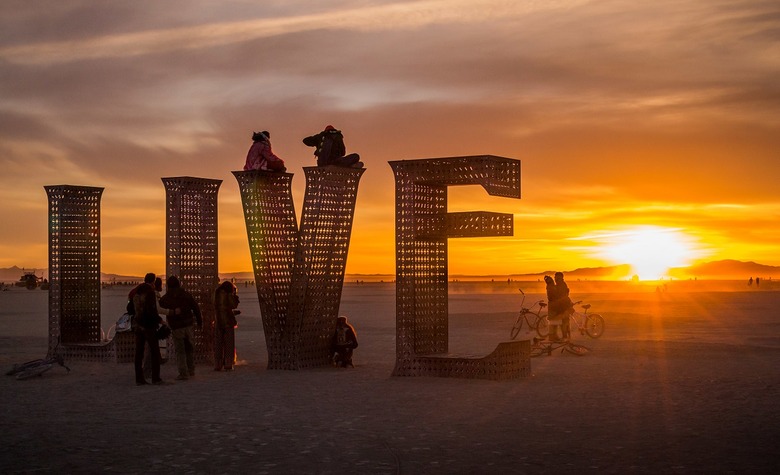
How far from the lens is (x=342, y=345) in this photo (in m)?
19.2

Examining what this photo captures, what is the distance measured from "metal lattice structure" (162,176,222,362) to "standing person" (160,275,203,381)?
8.51 ft

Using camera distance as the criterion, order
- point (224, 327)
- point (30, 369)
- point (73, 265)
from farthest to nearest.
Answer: point (73, 265) → point (224, 327) → point (30, 369)

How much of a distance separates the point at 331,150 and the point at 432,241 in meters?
2.98

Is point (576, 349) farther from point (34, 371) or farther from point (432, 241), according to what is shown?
point (34, 371)

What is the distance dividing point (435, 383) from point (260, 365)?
16.5 ft

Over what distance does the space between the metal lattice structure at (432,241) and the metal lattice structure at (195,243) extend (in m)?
4.67

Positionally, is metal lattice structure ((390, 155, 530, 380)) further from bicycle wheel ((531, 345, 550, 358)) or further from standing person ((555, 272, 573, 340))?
standing person ((555, 272, 573, 340))

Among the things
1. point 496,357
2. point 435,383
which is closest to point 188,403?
point 435,383

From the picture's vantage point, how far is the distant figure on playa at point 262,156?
63.4ft

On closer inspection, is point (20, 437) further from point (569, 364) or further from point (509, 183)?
point (569, 364)

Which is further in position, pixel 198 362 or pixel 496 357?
pixel 198 362

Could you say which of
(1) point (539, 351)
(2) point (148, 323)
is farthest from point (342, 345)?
(1) point (539, 351)

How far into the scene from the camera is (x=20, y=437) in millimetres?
11062

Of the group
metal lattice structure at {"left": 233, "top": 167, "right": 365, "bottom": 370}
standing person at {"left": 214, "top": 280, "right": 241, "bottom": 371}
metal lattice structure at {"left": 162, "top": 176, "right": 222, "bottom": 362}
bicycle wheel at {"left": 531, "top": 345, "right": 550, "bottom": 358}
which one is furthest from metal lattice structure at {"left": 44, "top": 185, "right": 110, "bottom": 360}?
bicycle wheel at {"left": 531, "top": 345, "right": 550, "bottom": 358}
